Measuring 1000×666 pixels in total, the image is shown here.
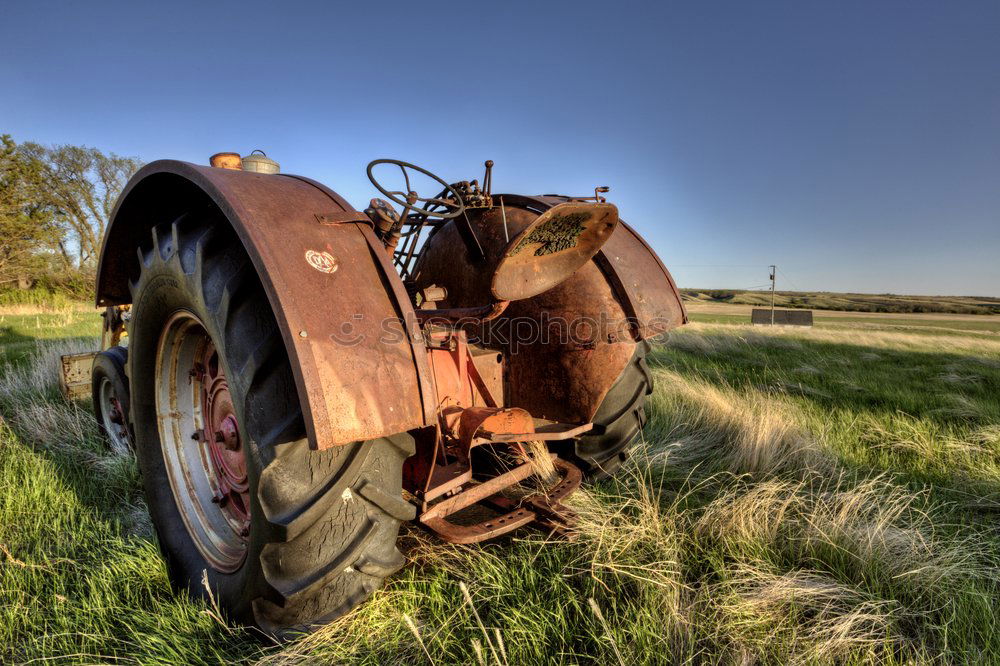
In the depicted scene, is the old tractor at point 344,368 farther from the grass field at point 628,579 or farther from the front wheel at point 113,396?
the grass field at point 628,579

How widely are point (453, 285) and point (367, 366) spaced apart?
146 centimetres

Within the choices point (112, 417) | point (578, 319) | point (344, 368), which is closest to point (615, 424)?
point (578, 319)

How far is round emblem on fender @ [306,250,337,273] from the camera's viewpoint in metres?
1.32

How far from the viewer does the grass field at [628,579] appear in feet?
4.65

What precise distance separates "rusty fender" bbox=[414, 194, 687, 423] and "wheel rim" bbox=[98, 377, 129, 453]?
227 cm

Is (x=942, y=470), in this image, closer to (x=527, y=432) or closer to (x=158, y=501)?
(x=527, y=432)

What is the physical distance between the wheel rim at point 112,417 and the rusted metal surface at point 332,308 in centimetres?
207

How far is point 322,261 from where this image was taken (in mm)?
1343

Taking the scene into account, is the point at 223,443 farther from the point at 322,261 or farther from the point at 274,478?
the point at 322,261

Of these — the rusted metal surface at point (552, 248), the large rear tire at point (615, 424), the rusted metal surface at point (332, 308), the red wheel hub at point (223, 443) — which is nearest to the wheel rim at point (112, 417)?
the red wheel hub at point (223, 443)

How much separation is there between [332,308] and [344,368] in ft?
0.57

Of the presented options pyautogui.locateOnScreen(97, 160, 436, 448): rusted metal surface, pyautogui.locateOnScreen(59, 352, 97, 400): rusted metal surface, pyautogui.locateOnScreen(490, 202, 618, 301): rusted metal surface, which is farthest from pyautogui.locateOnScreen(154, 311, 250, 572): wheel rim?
pyautogui.locateOnScreen(59, 352, 97, 400): rusted metal surface

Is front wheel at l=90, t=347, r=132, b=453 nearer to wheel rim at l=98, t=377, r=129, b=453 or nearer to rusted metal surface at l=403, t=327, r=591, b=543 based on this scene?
wheel rim at l=98, t=377, r=129, b=453

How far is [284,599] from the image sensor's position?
132 cm
